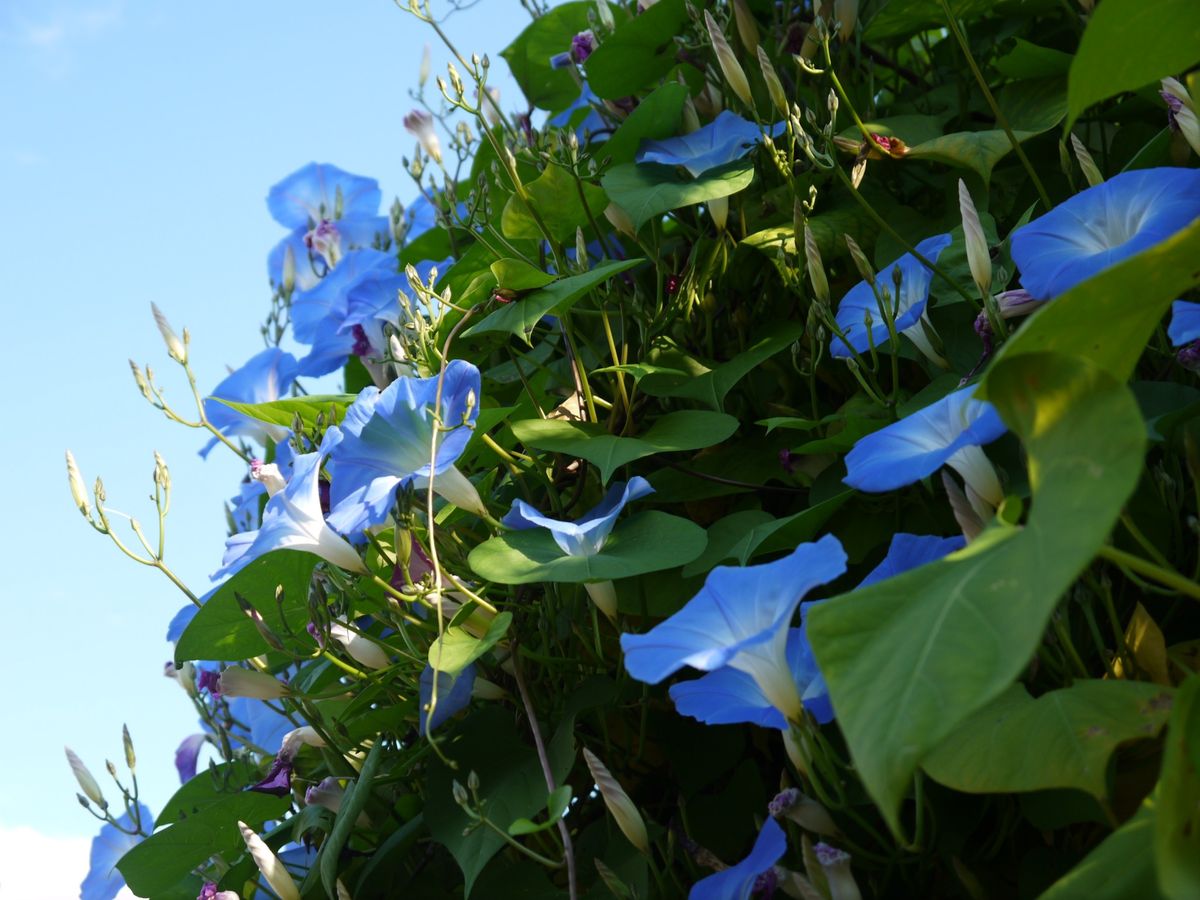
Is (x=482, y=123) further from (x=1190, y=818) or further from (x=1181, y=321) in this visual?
(x=1190, y=818)

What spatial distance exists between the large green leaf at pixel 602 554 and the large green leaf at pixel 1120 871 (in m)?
0.51

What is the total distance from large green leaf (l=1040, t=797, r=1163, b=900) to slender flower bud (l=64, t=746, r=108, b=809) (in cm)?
142

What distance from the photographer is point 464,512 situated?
1.44m

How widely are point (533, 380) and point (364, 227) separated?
0.69 metres

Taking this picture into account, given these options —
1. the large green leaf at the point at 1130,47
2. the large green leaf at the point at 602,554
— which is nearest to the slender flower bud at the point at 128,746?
the large green leaf at the point at 602,554

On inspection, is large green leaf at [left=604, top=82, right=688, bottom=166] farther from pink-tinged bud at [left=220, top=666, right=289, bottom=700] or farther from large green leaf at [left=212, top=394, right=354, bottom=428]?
pink-tinged bud at [left=220, top=666, right=289, bottom=700]

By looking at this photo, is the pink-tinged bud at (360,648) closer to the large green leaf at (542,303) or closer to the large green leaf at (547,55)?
the large green leaf at (542,303)

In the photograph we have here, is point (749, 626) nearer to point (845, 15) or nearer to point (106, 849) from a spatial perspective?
point (845, 15)

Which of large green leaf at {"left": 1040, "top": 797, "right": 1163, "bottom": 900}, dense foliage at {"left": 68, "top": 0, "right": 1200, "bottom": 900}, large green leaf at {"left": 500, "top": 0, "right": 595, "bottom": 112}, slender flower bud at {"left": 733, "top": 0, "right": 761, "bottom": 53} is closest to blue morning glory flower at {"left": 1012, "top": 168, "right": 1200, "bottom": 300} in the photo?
dense foliage at {"left": 68, "top": 0, "right": 1200, "bottom": 900}

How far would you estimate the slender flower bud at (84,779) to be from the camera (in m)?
1.66

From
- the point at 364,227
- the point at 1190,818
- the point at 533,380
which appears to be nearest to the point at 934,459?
the point at 1190,818

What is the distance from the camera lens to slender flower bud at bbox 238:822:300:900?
3.99ft

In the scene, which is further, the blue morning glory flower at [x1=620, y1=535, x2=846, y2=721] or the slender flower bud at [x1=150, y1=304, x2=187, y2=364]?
the slender flower bud at [x1=150, y1=304, x2=187, y2=364]

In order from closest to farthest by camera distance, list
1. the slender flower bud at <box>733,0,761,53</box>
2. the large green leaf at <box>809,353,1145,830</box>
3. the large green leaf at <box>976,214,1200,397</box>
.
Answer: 1. the large green leaf at <box>809,353,1145,830</box>
2. the large green leaf at <box>976,214,1200,397</box>
3. the slender flower bud at <box>733,0,761,53</box>
